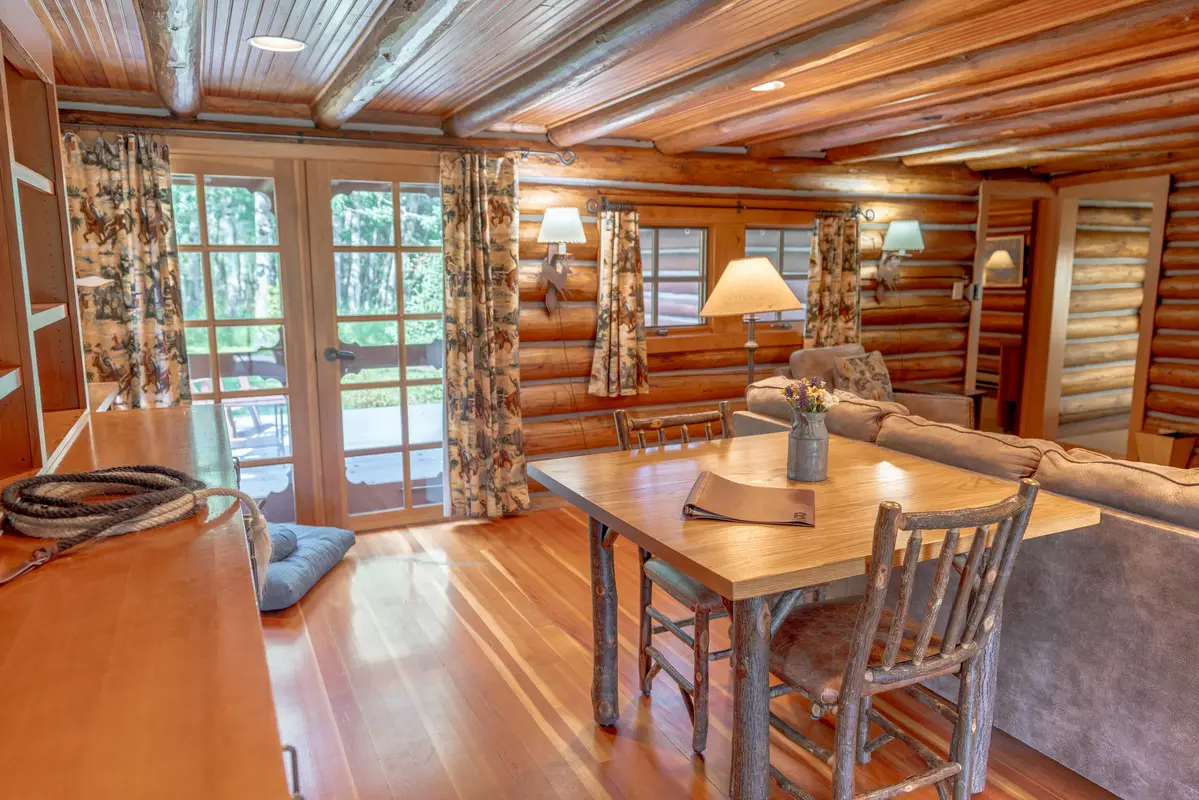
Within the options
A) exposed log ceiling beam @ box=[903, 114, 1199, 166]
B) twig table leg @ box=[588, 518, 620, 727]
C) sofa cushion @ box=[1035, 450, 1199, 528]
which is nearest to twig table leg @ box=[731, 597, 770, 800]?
twig table leg @ box=[588, 518, 620, 727]

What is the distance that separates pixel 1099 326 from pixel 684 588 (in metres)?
6.83

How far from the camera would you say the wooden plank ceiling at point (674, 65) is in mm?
2715

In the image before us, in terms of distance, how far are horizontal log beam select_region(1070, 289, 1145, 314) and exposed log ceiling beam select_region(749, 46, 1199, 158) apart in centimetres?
340

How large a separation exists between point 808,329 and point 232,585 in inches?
209

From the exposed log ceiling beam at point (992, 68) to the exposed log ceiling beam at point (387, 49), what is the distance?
2001 millimetres

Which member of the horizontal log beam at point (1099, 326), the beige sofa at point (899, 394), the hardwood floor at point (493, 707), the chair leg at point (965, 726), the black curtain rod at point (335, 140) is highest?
the black curtain rod at point (335, 140)

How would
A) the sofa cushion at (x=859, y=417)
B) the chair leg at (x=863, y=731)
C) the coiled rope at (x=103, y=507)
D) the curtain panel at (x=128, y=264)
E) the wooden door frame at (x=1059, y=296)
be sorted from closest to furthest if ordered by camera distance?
the coiled rope at (x=103, y=507)
the chair leg at (x=863, y=731)
the sofa cushion at (x=859, y=417)
the curtain panel at (x=128, y=264)
the wooden door frame at (x=1059, y=296)

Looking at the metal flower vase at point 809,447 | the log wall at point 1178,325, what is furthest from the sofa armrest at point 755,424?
the log wall at point 1178,325

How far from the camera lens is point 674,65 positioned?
347 centimetres

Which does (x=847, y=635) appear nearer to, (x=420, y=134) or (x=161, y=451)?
(x=161, y=451)

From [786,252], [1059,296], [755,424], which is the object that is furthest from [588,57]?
[1059,296]

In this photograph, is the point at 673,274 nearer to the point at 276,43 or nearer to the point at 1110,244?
the point at 276,43

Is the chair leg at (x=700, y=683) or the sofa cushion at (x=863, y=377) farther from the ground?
the sofa cushion at (x=863, y=377)

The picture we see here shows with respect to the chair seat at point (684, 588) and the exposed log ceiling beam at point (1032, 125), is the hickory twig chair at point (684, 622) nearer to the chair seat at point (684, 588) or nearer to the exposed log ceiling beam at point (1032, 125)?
the chair seat at point (684, 588)
